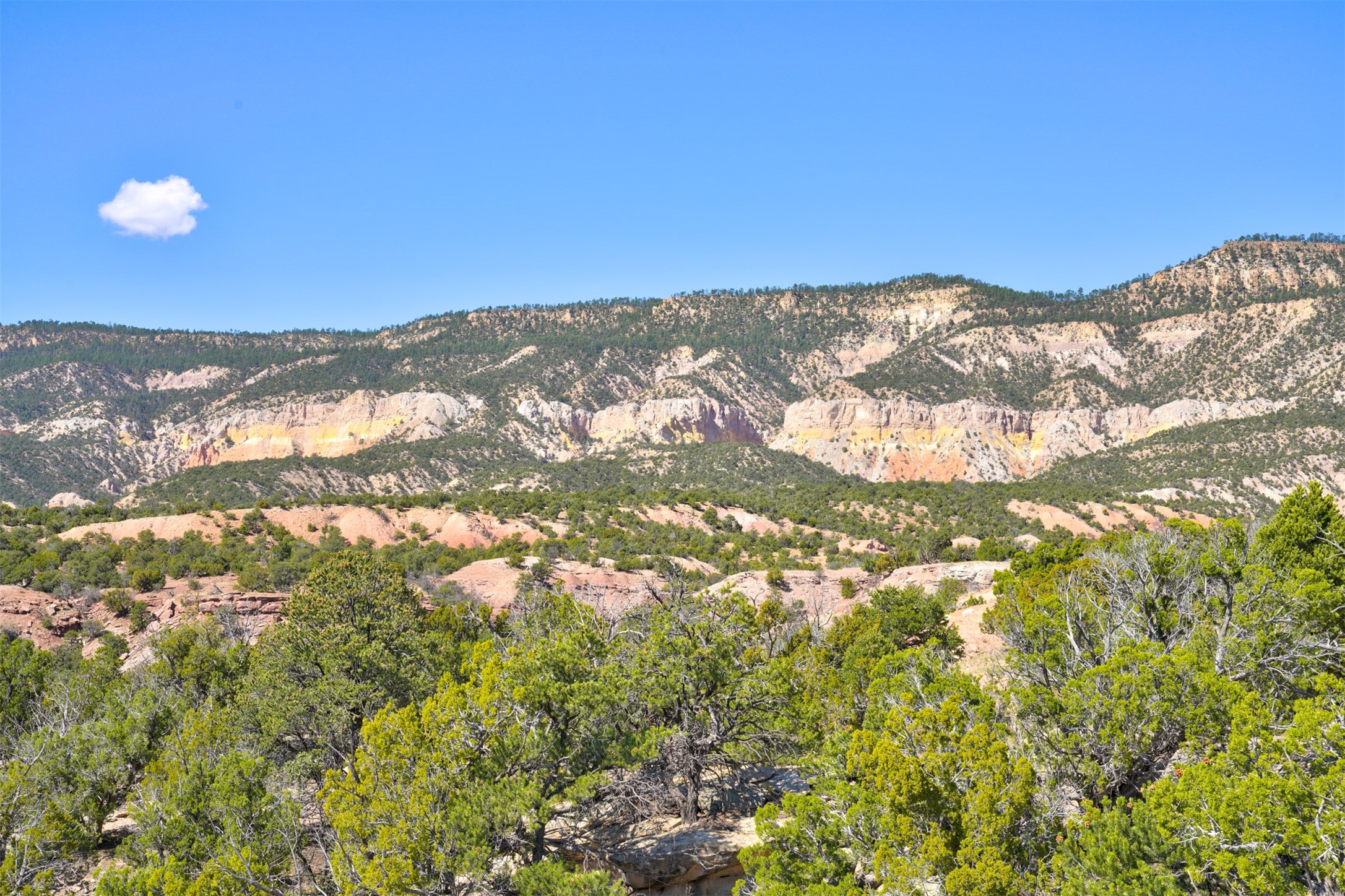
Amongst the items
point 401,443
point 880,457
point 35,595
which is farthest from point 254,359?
point 35,595

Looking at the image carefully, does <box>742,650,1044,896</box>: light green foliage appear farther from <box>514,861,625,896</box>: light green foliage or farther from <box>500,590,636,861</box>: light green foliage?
<box>500,590,636,861</box>: light green foliage

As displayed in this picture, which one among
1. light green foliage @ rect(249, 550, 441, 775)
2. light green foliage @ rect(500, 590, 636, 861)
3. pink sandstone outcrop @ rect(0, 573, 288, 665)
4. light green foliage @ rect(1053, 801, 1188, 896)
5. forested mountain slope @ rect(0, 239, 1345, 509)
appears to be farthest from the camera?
forested mountain slope @ rect(0, 239, 1345, 509)

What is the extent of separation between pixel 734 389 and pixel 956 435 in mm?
43068

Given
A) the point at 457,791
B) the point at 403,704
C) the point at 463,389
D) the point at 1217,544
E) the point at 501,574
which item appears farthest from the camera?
the point at 463,389

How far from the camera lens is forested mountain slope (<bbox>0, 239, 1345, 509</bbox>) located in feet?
351

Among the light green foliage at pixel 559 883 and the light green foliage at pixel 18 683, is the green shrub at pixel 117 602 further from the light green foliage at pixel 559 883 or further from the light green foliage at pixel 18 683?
the light green foliage at pixel 559 883

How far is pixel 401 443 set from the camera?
11912 centimetres

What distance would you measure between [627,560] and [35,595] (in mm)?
30085

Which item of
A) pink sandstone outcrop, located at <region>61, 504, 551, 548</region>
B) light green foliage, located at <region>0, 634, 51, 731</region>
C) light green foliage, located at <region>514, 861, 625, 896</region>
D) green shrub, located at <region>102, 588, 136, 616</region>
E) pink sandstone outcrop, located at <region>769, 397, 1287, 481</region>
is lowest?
light green foliage, located at <region>514, 861, 625, 896</region>

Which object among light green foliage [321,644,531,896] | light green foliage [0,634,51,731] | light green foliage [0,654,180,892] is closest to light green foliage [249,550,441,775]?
light green foliage [0,654,180,892]

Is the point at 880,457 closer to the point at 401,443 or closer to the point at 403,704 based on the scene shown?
the point at 401,443

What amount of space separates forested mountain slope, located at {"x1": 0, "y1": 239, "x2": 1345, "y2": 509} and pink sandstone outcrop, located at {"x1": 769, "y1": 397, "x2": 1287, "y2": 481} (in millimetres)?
361

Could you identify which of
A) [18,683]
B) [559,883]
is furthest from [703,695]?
[18,683]

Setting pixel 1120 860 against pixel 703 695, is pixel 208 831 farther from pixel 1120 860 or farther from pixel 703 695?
pixel 1120 860
